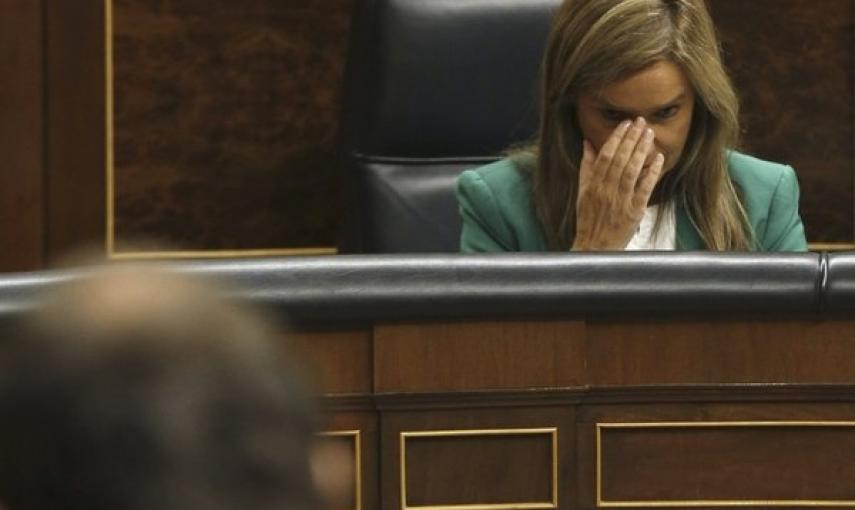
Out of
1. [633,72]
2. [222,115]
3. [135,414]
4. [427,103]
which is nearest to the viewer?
[135,414]

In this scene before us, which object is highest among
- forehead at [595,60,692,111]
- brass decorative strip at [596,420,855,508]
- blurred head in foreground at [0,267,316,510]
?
forehead at [595,60,692,111]

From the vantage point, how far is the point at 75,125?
2.90m

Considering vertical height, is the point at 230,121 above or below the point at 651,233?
above

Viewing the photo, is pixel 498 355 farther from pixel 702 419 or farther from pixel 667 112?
pixel 667 112

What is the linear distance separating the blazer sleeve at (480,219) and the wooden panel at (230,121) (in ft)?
2.99

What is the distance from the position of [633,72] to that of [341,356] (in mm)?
714

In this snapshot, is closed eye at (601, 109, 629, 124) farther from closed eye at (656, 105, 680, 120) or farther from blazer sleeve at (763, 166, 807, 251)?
blazer sleeve at (763, 166, 807, 251)

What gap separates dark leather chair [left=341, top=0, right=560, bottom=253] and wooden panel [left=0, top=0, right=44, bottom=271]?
76cm

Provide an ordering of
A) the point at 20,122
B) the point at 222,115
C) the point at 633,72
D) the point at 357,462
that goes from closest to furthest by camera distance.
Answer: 1. the point at 357,462
2. the point at 633,72
3. the point at 20,122
4. the point at 222,115

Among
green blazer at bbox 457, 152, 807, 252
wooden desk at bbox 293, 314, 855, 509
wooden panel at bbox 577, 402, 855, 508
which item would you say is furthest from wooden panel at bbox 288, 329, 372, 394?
green blazer at bbox 457, 152, 807, 252

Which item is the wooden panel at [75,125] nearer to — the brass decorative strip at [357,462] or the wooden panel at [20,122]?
the wooden panel at [20,122]

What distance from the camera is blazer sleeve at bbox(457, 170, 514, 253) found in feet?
6.79

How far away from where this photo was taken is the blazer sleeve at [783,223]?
209 cm

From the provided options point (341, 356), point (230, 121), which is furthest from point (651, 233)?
point (230, 121)
